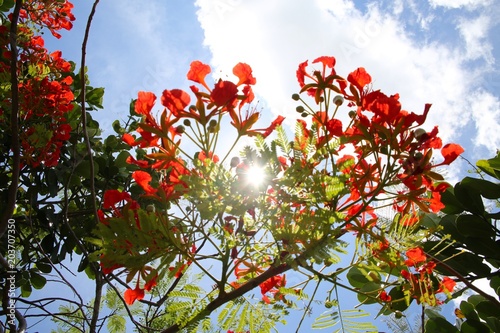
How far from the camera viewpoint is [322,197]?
1.03 m

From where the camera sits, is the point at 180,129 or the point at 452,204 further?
the point at 452,204

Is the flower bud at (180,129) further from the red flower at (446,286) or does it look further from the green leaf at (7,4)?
the green leaf at (7,4)

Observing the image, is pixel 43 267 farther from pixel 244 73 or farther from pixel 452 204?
pixel 452 204

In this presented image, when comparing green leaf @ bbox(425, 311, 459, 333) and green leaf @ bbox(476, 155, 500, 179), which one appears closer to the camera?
green leaf @ bbox(476, 155, 500, 179)

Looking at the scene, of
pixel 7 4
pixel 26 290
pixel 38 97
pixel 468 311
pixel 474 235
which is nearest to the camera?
pixel 474 235

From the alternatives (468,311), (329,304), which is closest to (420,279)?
(329,304)

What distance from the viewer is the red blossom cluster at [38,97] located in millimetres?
2092

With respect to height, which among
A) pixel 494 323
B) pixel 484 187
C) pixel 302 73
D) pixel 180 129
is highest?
pixel 302 73

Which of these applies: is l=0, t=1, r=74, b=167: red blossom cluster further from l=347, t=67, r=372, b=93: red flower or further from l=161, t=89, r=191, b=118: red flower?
l=347, t=67, r=372, b=93: red flower

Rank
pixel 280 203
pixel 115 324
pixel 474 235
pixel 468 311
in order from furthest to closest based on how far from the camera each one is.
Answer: pixel 115 324 → pixel 468 311 → pixel 474 235 → pixel 280 203

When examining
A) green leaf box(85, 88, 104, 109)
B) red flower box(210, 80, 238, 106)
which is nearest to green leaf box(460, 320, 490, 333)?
red flower box(210, 80, 238, 106)

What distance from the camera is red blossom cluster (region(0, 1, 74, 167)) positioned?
209 centimetres

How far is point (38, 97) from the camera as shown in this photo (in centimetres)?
218

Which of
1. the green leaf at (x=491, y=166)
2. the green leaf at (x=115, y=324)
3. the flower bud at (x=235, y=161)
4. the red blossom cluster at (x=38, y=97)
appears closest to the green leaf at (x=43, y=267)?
the green leaf at (x=115, y=324)
